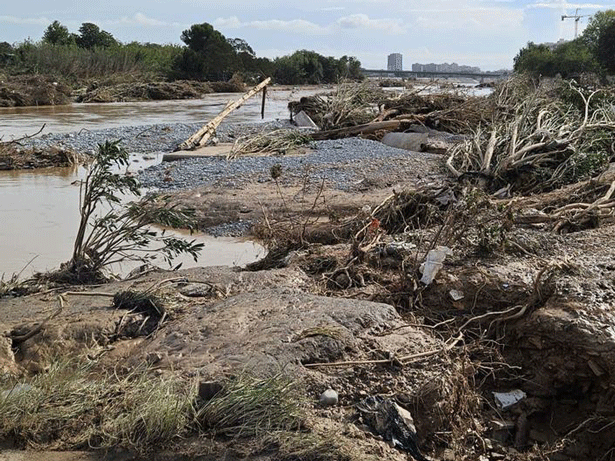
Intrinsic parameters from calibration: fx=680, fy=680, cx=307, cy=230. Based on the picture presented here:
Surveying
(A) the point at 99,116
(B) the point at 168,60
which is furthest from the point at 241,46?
(A) the point at 99,116

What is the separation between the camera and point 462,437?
10.8 feet

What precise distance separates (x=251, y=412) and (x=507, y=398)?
1.49 m

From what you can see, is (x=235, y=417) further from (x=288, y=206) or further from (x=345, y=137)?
(x=345, y=137)

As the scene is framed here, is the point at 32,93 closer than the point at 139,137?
No

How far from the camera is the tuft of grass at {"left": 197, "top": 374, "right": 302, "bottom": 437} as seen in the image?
2.97 meters

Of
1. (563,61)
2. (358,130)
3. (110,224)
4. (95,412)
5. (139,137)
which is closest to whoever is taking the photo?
(95,412)

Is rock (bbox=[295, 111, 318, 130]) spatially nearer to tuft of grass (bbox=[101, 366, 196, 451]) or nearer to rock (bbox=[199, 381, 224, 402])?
rock (bbox=[199, 381, 224, 402])

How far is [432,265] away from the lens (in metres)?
4.82

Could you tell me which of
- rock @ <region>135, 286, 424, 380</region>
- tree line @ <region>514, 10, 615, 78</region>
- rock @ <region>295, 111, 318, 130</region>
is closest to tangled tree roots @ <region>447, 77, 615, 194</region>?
rock @ <region>135, 286, 424, 380</region>

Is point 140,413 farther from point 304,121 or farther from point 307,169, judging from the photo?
point 304,121

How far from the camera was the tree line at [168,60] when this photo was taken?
128 feet

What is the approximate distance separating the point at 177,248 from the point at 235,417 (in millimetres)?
2382

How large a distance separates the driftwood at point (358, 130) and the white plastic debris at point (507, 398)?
11.9 metres

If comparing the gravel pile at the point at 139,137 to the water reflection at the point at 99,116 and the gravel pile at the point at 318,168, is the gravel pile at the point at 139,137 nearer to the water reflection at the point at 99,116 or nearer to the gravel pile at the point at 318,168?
the gravel pile at the point at 318,168
